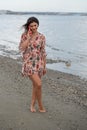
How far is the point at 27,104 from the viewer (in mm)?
8383

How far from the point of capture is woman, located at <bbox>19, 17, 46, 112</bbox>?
7.02 meters

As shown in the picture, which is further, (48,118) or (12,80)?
(12,80)

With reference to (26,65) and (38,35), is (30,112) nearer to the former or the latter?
(26,65)

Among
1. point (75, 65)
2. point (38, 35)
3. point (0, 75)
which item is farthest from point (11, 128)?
point (75, 65)

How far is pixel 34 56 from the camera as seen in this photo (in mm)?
7164

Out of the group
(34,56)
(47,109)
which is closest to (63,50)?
(47,109)

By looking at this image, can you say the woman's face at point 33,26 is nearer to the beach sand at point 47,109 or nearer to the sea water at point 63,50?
the sea water at point 63,50

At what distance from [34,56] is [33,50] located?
4.6 inches

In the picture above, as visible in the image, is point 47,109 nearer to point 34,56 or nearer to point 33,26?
point 34,56

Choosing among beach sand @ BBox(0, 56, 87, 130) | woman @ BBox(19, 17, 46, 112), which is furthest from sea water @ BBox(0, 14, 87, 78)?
beach sand @ BBox(0, 56, 87, 130)

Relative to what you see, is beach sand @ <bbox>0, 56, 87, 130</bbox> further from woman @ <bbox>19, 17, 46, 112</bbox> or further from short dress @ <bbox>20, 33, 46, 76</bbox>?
short dress @ <bbox>20, 33, 46, 76</bbox>

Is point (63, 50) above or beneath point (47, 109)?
beneath

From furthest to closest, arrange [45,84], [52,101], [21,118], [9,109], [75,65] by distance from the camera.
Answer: [75,65], [45,84], [52,101], [9,109], [21,118]

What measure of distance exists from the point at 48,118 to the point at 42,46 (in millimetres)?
1425
